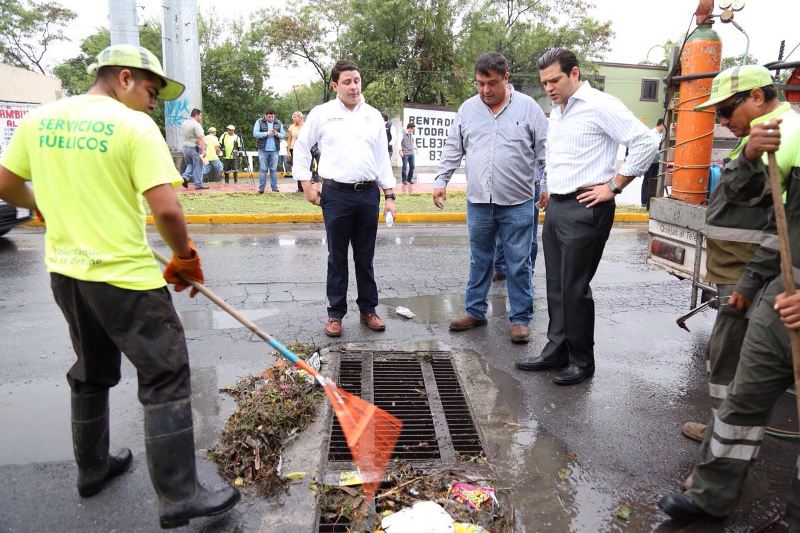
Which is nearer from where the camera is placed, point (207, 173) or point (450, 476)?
point (450, 476)

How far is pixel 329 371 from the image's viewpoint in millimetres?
4059

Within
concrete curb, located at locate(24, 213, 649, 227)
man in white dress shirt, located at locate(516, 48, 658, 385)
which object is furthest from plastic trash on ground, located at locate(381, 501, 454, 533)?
concrete curb, located at locate(24, 213, 649, 227)

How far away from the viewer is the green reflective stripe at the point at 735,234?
2.90 metres

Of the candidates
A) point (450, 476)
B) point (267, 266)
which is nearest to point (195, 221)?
point (267, 266)

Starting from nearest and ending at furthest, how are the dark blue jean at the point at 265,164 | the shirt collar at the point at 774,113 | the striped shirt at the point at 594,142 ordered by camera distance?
the shirt collar at the point at 774,113 < the striped shirt at the point at 594,142 < the dark blue jean at the point at 265,164

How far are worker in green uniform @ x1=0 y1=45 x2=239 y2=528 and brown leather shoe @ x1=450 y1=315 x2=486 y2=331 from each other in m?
2.67

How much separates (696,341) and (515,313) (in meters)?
1.44

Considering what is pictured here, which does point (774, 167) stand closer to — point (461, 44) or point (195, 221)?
point (195, 221)

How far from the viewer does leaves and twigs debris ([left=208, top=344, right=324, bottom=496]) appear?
2.88 metres

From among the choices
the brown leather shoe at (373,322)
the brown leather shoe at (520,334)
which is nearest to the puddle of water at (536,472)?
the brown leather shoe at (520,334)

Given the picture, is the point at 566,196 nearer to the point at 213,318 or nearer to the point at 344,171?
the point at 344,171

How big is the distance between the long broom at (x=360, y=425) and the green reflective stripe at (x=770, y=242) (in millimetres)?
1835

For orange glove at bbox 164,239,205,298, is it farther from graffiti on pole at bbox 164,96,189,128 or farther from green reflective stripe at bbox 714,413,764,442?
graffiti on pole at bbox 164,96,189,128

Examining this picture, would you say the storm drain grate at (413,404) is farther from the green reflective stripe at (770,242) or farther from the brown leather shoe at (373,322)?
the green reflective stripe at (770,242)
